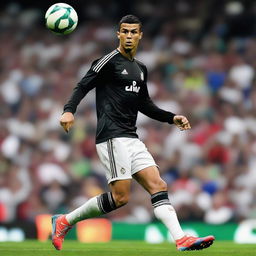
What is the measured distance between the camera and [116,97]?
810 cm

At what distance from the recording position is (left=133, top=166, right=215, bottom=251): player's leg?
758 cm

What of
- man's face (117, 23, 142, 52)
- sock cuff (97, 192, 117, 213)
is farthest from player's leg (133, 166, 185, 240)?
man's face (117, 23, 142, 52)

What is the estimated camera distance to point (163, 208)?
308 inches

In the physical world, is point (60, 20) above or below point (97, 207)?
above

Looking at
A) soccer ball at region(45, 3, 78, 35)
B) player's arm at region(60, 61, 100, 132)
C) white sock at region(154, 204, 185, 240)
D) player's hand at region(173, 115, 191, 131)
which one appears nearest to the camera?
white sock at region(154, 204, 185, 240)

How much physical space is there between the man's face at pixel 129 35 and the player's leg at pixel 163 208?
45.5 inches

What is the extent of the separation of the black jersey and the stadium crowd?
5.11 metres

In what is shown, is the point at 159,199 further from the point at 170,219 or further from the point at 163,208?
the point at 170,219

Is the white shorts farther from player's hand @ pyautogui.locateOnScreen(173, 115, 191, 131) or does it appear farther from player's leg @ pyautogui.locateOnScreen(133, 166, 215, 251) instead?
player's hand @ pyautogui.locateOnScreen(173, 115, 191, 131)

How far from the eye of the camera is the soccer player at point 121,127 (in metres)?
7.93

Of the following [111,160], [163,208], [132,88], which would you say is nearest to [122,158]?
[111,160]

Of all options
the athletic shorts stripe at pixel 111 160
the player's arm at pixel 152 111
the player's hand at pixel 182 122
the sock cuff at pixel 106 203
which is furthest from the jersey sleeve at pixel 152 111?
the sock cuff at pixel 106 203

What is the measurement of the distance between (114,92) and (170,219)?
4.22 ft

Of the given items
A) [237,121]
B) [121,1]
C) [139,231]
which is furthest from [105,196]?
[121,1]
